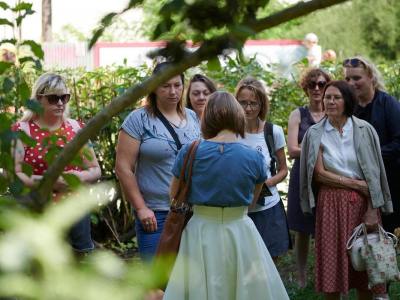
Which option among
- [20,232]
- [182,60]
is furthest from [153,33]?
[20,232]

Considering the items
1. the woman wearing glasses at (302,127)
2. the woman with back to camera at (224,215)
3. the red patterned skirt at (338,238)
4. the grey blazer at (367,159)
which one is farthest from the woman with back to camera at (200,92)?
the woman with back to camera at (224,215)

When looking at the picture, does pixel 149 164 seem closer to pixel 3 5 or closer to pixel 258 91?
pixel 258 91

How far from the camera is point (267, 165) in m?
6.41

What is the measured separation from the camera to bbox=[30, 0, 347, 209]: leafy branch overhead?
1731 mm

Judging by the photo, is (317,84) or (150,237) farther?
(317,84)

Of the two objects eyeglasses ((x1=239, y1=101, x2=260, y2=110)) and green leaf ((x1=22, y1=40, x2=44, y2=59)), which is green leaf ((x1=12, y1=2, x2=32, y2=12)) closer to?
green leaf ((x1=22, y1=40, x2=44, y2=59))

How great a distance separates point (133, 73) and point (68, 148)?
7071 mm

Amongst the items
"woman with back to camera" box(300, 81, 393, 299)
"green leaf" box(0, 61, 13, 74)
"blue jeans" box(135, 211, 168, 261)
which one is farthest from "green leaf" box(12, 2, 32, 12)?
"woman with back to camera" box(300, 81, 393, 299)

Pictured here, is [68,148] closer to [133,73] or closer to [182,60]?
[182,60]

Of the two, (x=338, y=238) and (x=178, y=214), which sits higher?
(x=178, y=214)

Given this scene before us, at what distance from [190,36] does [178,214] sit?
10.6ft

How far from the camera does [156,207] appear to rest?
5.37 meters

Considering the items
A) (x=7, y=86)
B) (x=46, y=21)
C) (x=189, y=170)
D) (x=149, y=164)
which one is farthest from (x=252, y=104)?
(x=46, y=21)

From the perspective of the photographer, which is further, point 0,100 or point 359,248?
point 359,248
